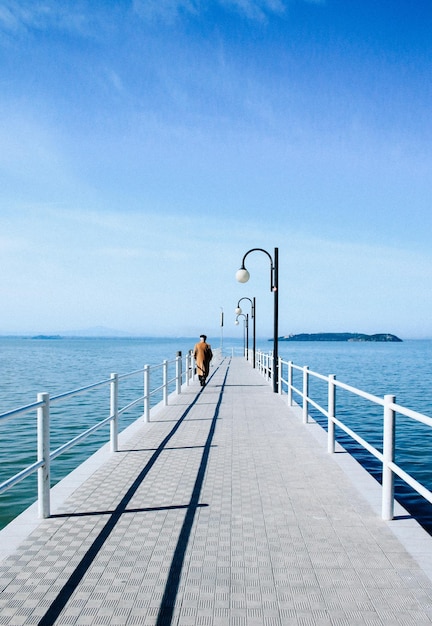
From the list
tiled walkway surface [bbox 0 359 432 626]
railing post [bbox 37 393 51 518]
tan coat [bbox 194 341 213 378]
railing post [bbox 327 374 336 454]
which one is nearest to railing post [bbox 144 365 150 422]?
tiled walkway surface [bbox 0 359 432 626]

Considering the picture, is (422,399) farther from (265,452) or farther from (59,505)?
(59,505)

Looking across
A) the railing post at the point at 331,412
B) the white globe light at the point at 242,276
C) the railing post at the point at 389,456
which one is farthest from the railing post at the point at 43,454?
the white globe light at the point at 242,276

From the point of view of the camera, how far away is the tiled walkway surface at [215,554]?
11.4 feet

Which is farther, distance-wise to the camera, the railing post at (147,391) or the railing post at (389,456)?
the railing post at (147,391)

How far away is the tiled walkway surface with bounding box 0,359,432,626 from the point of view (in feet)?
11.4

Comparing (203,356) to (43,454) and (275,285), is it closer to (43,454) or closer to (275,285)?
(275,285)

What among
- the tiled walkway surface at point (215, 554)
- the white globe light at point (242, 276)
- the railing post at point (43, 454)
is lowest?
the tiled walkway surface at point (215, 554)

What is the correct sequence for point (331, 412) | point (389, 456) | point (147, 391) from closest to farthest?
point (389, 456)
point (331, 412)
point (147, 391)

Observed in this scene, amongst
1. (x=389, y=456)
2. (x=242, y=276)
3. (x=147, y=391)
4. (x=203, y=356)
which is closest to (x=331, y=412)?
(x=389, y=456)

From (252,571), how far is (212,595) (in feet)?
1.59

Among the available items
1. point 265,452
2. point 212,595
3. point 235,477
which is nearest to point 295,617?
point 212,595

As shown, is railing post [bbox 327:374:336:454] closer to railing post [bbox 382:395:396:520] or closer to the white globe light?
railing post [bbox 382:395:396:520]

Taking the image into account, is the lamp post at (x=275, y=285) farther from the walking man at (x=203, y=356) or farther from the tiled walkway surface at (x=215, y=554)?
the tiled walkway surface at (x=215, y=554)

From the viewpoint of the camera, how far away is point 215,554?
171 inches
